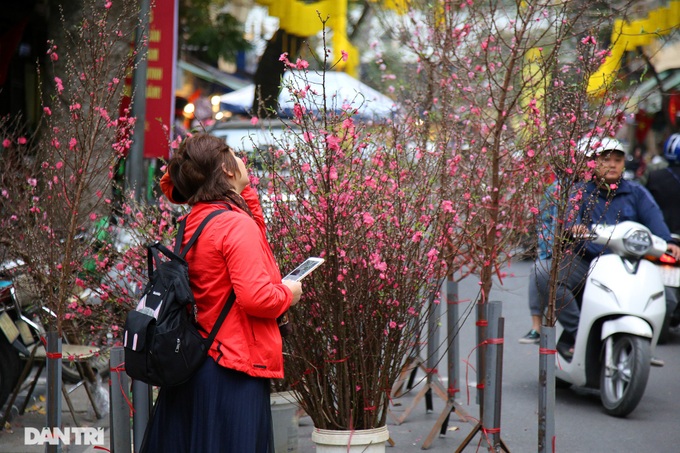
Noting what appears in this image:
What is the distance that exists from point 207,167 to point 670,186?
821 centimetres

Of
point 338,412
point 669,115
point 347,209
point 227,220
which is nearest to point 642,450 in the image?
point 338,412

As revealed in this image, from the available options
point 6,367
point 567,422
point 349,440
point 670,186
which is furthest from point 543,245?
point 670,186

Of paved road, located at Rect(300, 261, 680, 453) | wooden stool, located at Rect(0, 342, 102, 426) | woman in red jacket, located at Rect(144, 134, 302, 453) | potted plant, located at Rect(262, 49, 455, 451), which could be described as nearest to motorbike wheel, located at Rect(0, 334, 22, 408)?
wooden stool, located at Rect(0, 342, 102, 426)

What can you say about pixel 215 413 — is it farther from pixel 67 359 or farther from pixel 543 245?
pixel 67 359

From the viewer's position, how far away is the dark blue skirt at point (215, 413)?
3600 mm

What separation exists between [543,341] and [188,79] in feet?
105

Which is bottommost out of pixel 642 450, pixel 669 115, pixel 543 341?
pixel 642 450

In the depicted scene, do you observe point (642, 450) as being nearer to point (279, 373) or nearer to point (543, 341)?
point (543, 341)

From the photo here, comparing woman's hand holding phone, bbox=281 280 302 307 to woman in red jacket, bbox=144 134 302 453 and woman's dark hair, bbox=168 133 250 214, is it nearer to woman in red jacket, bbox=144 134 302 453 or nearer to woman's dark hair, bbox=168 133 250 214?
woman in red jacket, bbox=144 134 302 453

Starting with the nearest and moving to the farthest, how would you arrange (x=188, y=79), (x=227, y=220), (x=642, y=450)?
1. (x=227, y=220)
2. (x=642, y=450)
3. (x=188, y=79)

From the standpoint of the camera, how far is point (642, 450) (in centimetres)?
617

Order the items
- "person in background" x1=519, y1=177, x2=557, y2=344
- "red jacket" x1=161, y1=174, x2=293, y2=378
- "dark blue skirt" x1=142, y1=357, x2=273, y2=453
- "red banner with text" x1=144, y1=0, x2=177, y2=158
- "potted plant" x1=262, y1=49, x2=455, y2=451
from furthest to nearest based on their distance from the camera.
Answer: "red banner with text" x1=144, y1=0, x2=177, y2=158, "person in background" x1=519, y1=177, x2=557, y2=344, "potted plant" x1=262, y1=49, x2=455, y2=451, "dark blue skirt" x1=142, y1=357, x2=273, y2=453, "red jacket" x1=161, y1=174, x2=293, y2=378

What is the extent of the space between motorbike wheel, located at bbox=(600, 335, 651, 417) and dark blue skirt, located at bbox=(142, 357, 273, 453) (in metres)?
3.73

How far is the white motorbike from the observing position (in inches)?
264
